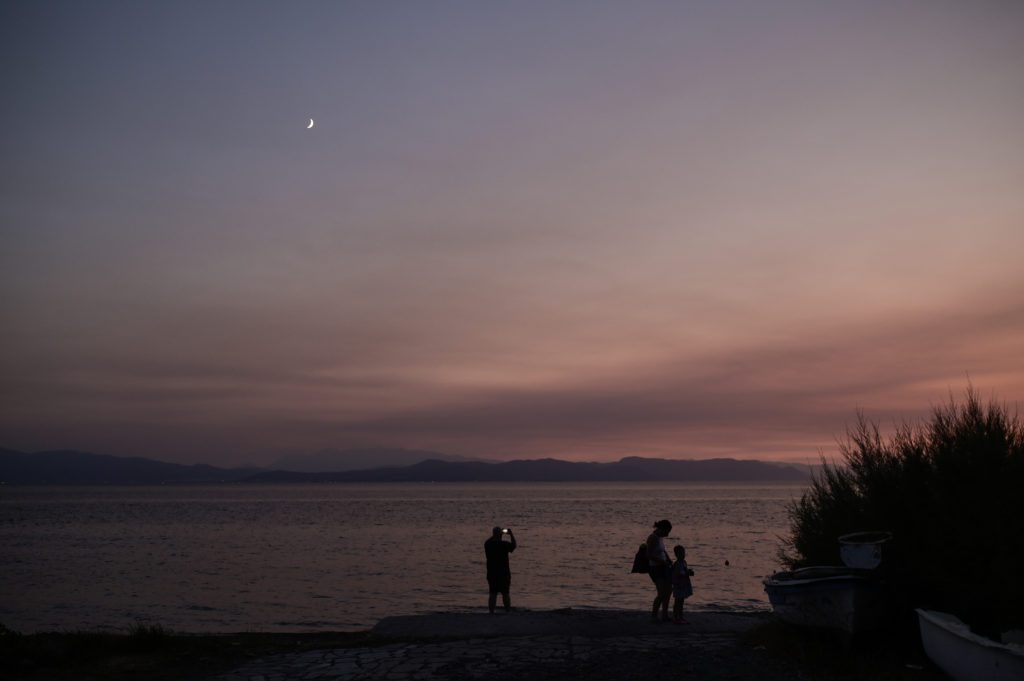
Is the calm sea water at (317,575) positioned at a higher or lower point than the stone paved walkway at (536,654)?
lower

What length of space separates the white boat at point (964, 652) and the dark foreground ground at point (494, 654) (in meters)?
0.42

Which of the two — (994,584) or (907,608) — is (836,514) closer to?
(907,608)

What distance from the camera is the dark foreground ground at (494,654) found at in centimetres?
1048

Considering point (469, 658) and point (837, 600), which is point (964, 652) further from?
point (469, 658)

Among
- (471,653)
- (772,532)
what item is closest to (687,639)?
(471,653)

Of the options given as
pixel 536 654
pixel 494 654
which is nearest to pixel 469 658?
pixel 494 654

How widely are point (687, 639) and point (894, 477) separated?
3.91 meters

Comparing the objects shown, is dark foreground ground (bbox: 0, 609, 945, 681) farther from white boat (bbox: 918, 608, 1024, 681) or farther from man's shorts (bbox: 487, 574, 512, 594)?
man's shorts (bbox: 487, 574, 512, 594)

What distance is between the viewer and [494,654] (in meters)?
11.7

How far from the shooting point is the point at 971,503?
10.8 meters

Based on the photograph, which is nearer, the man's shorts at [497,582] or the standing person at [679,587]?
the standing person at [679,587]

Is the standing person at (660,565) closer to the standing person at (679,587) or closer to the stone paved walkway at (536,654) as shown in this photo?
the standing person at (679,587)

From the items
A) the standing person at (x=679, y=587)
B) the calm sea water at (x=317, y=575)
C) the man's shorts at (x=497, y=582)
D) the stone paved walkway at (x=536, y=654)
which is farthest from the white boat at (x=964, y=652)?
the calm sea water at (x=317, y=575)

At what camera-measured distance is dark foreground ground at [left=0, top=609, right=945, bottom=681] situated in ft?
34.4
